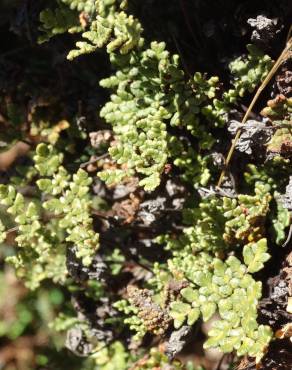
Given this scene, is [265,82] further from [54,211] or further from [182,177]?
[54,211]

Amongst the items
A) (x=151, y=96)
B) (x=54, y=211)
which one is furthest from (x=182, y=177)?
(x=54, y=211)

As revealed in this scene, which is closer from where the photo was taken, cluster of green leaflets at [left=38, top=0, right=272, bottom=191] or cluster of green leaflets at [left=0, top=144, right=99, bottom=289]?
cluster of green leaflets at [left=38, top=0, right=272, bottom=191]

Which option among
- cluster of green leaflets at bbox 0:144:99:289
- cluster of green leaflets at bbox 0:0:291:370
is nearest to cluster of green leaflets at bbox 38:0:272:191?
cluster of green leaflets at bbox 0:0:291:370

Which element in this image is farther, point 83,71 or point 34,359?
point 34,359

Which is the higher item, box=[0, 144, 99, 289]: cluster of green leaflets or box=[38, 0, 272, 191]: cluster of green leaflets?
box=[38, 0, 272, 191]: cluster of green leaflets

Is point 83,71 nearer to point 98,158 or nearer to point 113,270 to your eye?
point 98,158

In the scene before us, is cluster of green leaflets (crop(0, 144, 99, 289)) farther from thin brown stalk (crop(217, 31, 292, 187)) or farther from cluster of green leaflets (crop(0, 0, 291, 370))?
thin brown stalk (crop(217, 31, 292, 187))

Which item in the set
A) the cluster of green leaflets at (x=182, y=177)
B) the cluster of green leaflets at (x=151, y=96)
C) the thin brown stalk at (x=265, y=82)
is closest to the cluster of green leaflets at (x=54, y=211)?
the cluster of green leaflets at (x=182, y=177)

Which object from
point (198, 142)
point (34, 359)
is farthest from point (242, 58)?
point (34, 359)

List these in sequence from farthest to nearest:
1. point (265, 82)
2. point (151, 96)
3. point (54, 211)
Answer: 1. point (54, 211)
2. point (151, 96)
3. point (265, 82)

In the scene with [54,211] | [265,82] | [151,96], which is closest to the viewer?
[265,82]

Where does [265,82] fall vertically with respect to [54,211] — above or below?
above
